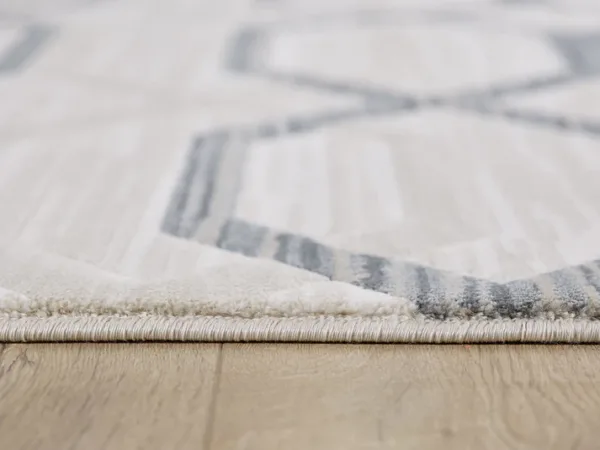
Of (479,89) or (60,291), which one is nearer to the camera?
(60,291)

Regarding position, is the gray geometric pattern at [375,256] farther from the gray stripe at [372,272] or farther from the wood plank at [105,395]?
the wood plank at [105,395]

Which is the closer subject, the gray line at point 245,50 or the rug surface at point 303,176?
the rug surface at point 303,176

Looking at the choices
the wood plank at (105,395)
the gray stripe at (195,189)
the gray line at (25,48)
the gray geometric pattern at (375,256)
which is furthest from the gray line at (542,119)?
the gray line at (25,48)

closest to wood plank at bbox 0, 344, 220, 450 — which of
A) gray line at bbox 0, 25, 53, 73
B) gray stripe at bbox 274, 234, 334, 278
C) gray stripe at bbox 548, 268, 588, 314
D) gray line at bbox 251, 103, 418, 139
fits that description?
gray stripe at bbox 274, 234, 334, 278

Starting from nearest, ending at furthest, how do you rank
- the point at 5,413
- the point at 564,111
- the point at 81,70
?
the point at 5,413, the point at 564,111, the point at 81,70

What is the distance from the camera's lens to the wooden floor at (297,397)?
50 centimetres

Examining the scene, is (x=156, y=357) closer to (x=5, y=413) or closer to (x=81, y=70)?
(x=5, y=413)

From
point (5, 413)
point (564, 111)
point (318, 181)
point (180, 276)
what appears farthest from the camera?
point (564, 111)

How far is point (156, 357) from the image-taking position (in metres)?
0.56

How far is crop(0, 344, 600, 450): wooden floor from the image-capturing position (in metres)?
0.50

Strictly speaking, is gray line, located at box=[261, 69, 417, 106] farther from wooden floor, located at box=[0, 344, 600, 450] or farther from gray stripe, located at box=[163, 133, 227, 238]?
wooden floor, located at box=[0, 344, 600, 450]

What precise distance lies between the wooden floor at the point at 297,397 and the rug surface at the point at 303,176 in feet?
0.06

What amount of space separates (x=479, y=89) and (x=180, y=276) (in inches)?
20.3

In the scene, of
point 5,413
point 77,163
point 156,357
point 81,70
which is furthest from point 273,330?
point 81,70
